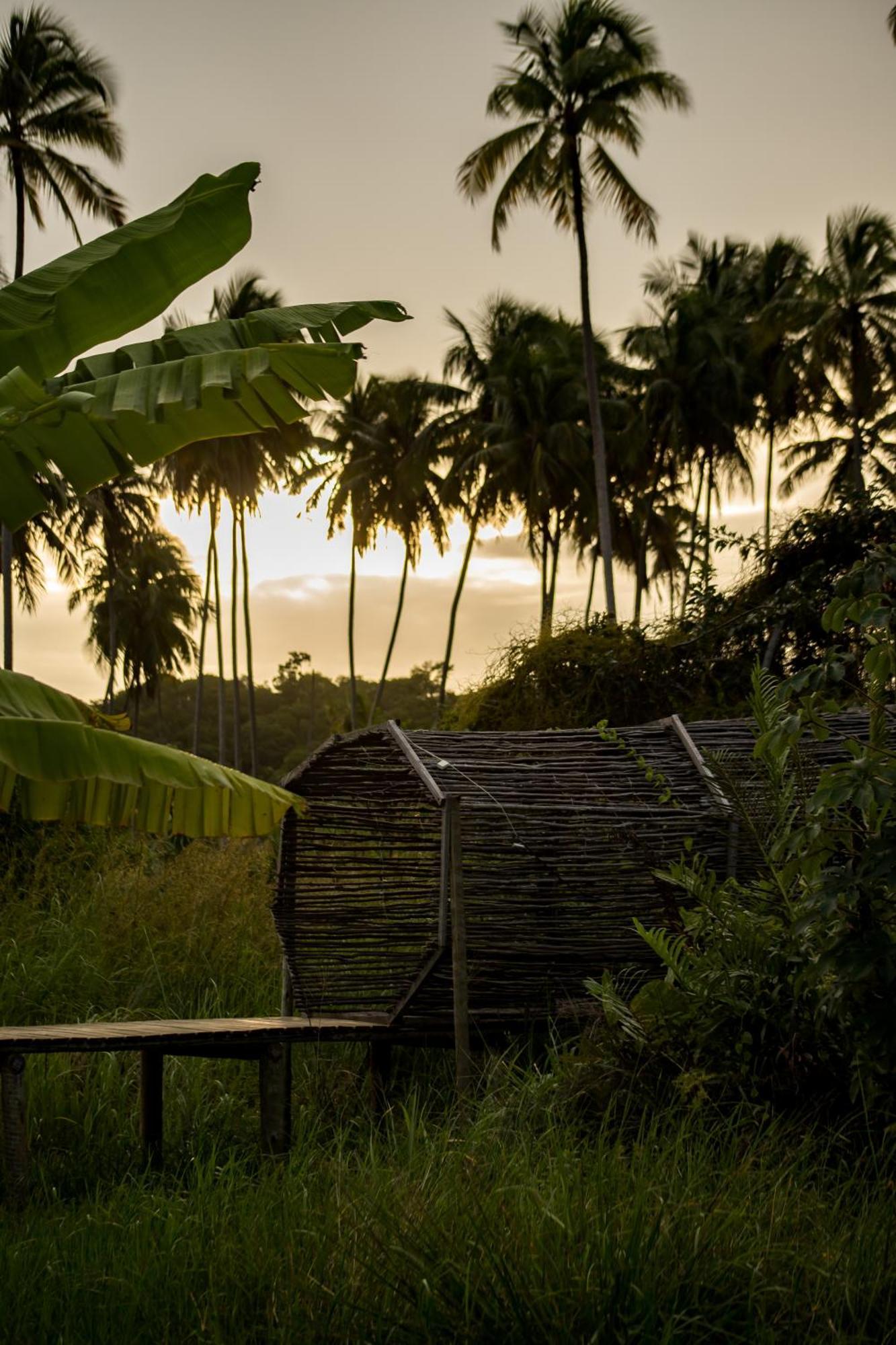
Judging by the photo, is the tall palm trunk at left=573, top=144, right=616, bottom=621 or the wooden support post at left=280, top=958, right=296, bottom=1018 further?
the tall palm trunk at left=573, top=144, right=616, bottom=621

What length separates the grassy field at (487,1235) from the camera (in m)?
2.87

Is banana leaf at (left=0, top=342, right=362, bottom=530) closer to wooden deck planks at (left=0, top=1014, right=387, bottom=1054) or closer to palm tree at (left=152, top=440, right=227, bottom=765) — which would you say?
wooden deck planks at (left=0, top=1014, right=387, bottom=1054)

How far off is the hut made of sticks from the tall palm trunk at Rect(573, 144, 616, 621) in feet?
47.2

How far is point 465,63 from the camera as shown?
25.9ft

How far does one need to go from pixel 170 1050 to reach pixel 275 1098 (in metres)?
0.53

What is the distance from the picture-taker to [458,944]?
18.3 ft

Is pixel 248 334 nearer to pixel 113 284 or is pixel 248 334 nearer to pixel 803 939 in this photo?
pixel 113 284

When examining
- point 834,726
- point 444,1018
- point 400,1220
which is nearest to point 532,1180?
point 400,1220

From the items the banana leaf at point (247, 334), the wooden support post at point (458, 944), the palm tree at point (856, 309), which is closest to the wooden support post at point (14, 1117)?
the wooden support post at point (458, 944)

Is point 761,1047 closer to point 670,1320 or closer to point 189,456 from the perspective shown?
point 670,1320

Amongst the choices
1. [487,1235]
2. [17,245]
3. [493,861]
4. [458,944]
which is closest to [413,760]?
[493,861]

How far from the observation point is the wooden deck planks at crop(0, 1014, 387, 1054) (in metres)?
4.83

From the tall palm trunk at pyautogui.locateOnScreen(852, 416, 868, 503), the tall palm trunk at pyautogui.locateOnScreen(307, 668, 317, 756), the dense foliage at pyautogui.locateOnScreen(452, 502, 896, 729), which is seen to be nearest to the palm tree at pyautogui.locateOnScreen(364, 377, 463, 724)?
the tall palm trunk at pyautogui.locateOnScreen(852, 416, 868, 503)

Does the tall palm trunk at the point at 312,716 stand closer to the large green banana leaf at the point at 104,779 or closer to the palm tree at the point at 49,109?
the palm tree at the point at 49,109
